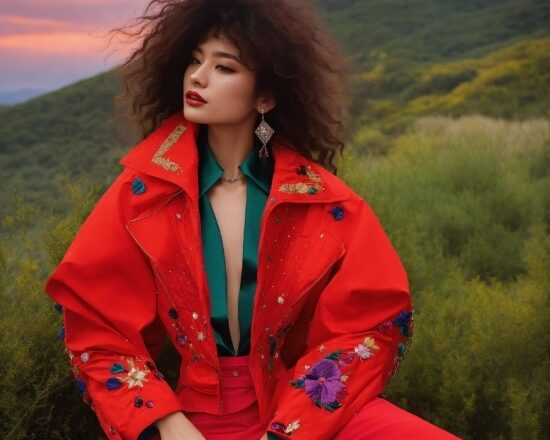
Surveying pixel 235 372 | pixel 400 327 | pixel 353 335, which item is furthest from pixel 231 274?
pixel 400 327

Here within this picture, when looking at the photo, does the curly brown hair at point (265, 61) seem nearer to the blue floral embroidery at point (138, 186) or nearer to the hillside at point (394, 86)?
the blue floral embroidery at point (138, 186)

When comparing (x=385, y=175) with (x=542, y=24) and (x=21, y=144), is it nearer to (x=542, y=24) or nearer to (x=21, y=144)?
(x=21, y=144)

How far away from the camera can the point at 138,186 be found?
7.79ft

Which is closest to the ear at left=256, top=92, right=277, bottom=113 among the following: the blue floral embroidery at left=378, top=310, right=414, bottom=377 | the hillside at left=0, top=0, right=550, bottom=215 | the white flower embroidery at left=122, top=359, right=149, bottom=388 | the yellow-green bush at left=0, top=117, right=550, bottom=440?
the blue floral embroidery at left=378, top=310, right=414, bottom=377

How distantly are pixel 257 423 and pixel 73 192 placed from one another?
169 centimetres

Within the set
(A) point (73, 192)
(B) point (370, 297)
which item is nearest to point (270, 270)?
(B) point (370, 297)

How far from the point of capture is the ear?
8.43 feet

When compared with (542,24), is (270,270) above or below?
above

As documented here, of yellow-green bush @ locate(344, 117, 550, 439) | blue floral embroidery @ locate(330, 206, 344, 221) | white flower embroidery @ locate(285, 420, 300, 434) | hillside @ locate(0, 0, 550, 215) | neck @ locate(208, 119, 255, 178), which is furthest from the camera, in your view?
hillside @ locate(0, 0, 550, 215)

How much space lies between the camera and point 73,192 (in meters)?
3.69

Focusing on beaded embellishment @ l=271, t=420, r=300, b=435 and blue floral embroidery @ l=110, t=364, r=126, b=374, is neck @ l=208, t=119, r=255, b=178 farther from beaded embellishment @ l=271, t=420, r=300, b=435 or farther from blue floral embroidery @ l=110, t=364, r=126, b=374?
beaded embellishment @ l=271, t=420, r=300, b=435

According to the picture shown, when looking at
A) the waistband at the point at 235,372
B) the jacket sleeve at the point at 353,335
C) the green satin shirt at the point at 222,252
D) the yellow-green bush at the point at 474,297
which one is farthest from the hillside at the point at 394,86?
the jacket sleeve at the point at 353,335

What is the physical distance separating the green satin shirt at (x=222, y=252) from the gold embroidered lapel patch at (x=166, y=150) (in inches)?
4.5

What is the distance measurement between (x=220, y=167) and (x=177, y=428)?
0.79 metres
